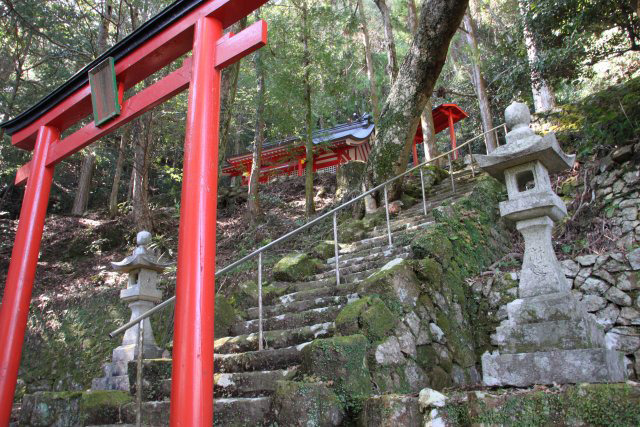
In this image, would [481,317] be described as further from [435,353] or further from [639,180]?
[639,180]

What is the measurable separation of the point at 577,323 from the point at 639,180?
4.60 meters

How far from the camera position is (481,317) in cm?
553

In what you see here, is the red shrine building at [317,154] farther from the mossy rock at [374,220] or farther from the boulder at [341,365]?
the boulder at [341,365]

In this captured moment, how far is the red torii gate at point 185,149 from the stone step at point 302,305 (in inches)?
87.6

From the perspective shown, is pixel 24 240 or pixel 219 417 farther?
pixel 24 240

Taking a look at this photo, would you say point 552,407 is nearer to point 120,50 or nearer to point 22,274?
point 120,50

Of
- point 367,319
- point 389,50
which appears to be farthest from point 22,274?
point 389,50

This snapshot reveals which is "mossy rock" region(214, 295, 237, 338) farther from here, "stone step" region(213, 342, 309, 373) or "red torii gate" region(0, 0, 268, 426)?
"red torii gate" region(0, 0, 268, 426)

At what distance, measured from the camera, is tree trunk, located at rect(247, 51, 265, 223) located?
11.4 metres

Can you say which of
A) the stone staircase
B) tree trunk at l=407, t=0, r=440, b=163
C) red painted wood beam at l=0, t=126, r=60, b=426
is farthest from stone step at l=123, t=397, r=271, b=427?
tree trunk at l=407, t=0, r=440, b=163

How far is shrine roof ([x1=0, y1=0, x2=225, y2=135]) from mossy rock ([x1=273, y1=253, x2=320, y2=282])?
3314mm

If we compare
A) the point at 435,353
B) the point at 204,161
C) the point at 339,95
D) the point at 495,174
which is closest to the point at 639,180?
the point at 495,174

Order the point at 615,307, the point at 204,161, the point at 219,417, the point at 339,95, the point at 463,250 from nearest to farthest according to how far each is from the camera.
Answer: the point at 204,161 → the point at 219,417 → the point at 615,307 → the point at 463,250 → the point at 339,95

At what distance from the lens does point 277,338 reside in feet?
14.8
